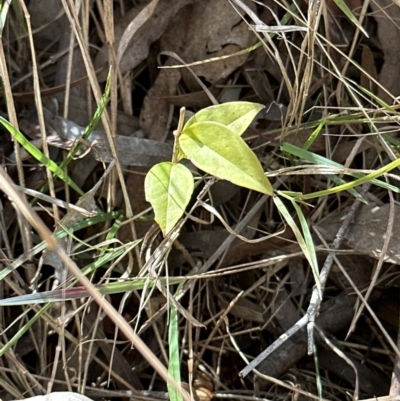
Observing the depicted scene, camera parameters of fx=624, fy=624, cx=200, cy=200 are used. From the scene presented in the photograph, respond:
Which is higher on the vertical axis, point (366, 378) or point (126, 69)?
point (126, 69)

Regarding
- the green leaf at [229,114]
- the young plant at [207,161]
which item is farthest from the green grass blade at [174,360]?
the green leaf at [229,114]

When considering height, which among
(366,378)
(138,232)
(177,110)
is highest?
(177,110)

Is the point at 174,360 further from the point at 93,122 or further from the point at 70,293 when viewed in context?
the point at 93,122

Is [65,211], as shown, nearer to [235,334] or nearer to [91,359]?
[91,359]

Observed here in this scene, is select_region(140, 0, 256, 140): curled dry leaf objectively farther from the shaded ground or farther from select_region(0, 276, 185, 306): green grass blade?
select_region(0, 276, 185, 306): green grass blade

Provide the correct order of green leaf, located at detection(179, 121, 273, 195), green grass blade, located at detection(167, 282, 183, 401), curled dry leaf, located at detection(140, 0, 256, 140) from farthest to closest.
Result: curled dry leaf, located at detection(140, 0, 256, 140), green grass blade, located at detection(167, 282, 183, 401), green leaf, located at detection(179, 121, 273, 195)

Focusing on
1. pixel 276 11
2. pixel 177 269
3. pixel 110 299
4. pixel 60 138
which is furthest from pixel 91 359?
pixel 276 11

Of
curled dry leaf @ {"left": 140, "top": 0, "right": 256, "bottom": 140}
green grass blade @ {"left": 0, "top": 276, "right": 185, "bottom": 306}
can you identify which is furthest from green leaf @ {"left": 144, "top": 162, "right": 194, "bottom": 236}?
curled dry leaf @ {"left": 140, "top": 0, "right": 256, "bottom": 140}
